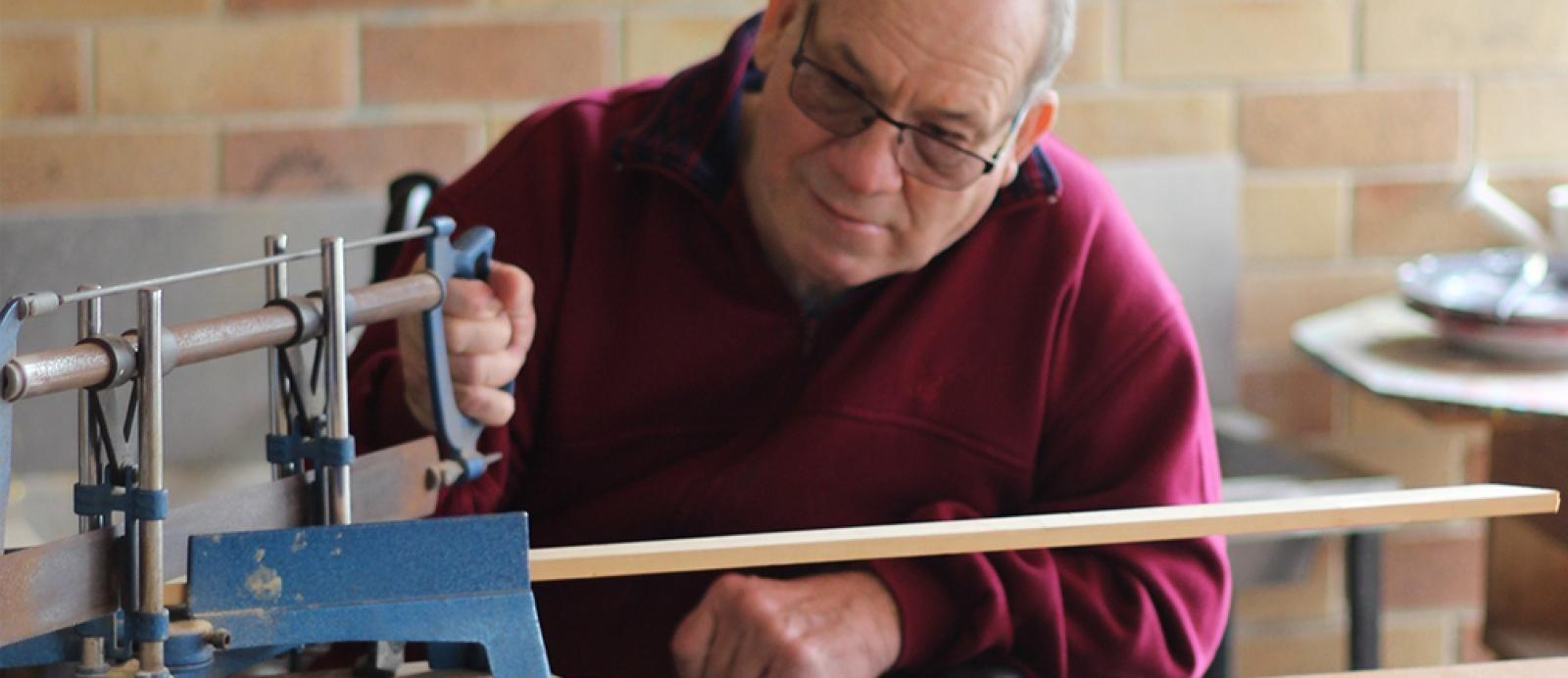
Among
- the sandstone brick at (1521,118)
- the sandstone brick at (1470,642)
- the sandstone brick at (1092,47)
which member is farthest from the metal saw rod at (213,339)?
the sandstone brick at (1470,642)

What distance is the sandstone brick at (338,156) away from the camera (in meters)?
2.26

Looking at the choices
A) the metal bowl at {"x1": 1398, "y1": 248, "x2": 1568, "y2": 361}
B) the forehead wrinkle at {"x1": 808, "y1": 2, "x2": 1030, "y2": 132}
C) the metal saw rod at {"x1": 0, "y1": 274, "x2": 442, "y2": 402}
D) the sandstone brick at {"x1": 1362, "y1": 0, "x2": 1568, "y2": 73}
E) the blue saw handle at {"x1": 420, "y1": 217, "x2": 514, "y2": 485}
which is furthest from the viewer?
the sandstone brick at {"x1": 1362, "y1": 0, "x2": 1568, "y2": 73}

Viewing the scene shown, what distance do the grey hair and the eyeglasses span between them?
24 mm

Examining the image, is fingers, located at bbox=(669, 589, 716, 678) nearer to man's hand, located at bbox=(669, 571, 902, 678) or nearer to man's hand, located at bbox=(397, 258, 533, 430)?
man's hand, located at bbox=(669, 571, 902, 678)

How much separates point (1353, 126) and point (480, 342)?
5.36 ft

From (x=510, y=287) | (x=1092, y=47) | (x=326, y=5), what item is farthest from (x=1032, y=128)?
(x=326, y=5)

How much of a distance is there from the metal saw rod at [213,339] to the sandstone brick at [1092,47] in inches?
56.9

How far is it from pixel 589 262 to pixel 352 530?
532mm

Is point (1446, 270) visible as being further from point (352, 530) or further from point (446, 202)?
point (352, 530)

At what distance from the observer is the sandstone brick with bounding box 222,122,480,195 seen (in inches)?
89.0

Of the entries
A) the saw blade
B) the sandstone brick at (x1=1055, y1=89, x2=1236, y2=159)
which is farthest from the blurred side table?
the saw blade

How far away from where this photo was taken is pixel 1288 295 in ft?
8.14

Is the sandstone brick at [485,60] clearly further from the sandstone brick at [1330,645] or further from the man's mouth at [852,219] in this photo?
the sandstone brick at [1330,645]

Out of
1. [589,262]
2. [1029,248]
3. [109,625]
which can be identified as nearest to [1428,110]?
[1029,248]
